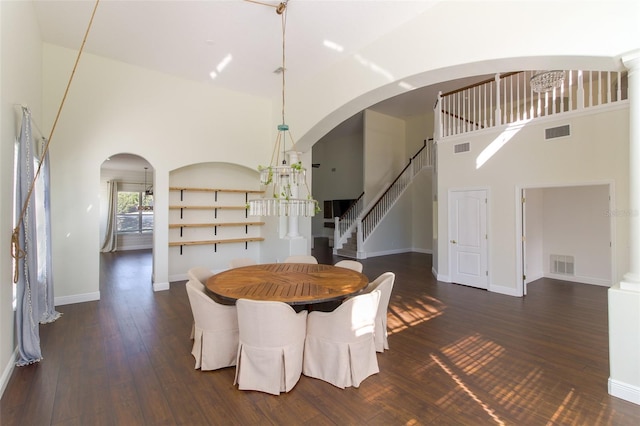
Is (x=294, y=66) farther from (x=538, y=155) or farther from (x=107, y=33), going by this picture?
(x=538, y=155)

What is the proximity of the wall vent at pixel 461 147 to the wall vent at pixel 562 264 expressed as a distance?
341 cm

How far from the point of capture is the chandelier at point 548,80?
205 inches

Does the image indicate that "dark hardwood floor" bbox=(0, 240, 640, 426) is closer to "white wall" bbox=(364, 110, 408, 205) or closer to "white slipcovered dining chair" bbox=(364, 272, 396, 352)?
"white slipcovered dining chair" bbox=(364, 272, 396, 352)

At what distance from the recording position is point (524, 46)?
9.80 feet

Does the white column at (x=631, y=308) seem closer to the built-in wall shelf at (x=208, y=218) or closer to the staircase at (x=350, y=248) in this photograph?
the built-in wall shelf at (x=208, y=218)

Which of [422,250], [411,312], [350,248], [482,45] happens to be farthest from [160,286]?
[422,250]

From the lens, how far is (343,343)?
2678mm

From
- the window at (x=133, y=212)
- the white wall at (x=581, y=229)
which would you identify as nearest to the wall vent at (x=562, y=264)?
the white wall at (x=581, y=229)

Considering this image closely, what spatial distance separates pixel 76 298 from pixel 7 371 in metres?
2.59

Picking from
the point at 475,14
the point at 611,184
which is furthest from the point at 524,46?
the point at 611,184

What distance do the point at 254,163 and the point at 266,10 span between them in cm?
349

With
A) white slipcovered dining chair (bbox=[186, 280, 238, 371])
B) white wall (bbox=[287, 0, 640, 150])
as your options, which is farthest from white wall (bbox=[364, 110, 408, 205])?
white slipcovered dining chair (bbox=[186, 280, 238, 371])

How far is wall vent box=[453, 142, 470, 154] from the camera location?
6.31 metres

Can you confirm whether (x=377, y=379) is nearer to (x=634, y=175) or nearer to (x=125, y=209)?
(x=634, y=175)
